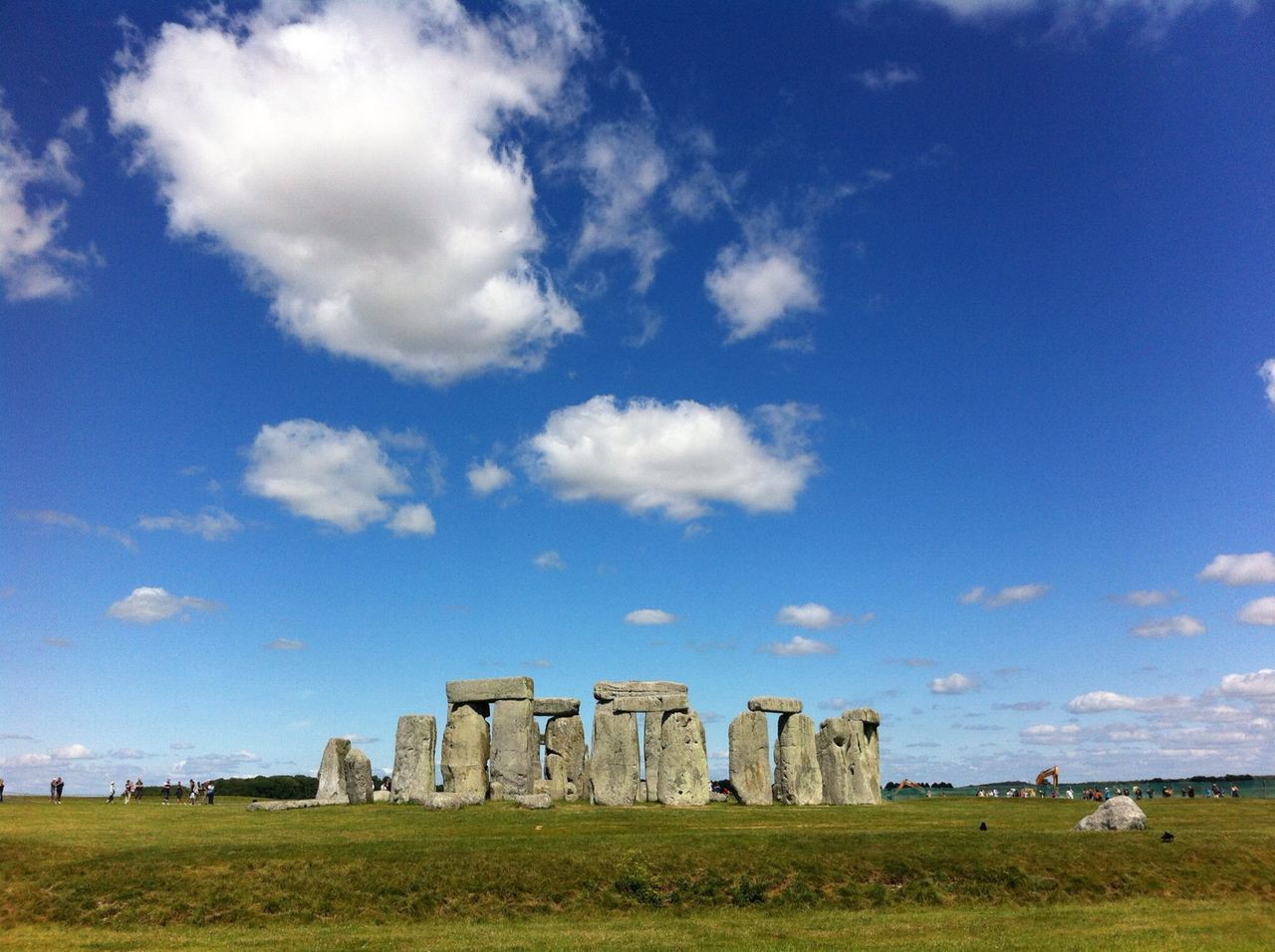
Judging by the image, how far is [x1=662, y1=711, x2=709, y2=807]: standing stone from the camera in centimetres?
3052

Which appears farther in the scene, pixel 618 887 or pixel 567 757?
pixel 567 757

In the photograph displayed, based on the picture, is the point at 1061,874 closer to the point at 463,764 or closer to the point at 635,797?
the point at 635,797

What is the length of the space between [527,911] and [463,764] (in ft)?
45.5

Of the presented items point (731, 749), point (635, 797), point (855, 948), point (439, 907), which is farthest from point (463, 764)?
point (855, 948)

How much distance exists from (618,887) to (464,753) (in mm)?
13675

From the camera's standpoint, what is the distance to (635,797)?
3053 centimetres

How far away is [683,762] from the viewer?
30.7 meters

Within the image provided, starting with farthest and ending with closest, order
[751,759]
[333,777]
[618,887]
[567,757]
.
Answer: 1. [567,757]
2. [751,759]
3. [333,777]
4. [618,887]

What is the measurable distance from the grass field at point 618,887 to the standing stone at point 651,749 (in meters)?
8.26

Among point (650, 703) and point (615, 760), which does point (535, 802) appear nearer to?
point (615, 760)

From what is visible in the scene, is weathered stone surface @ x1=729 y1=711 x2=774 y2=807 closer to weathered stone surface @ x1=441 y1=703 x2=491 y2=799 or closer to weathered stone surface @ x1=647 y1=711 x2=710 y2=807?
weathered stone surface @ x1=647 y1=711 x2=710 y2=807

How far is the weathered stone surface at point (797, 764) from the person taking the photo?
33219mm

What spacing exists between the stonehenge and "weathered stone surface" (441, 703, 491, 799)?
32mm

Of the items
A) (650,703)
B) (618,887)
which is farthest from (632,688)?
(618,887)
